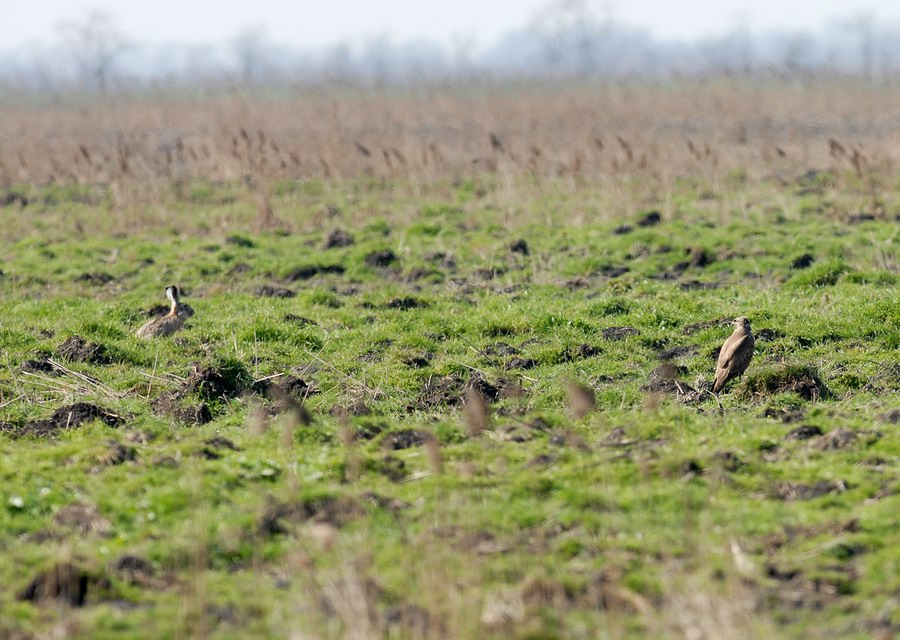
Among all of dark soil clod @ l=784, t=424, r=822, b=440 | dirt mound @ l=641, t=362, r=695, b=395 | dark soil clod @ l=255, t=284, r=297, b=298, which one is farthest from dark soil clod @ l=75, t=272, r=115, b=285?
dark soil clod @ l=784, t=424, r=822, b=440

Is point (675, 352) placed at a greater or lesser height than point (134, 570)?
lesser

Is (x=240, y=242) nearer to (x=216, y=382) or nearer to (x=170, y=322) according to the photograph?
(x=170, y=322)

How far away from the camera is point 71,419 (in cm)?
922

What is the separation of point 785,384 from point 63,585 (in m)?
5.98

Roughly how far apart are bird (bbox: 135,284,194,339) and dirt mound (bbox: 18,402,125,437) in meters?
2.39

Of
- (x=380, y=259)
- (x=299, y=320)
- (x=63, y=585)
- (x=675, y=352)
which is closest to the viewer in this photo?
(x=63, y=585)

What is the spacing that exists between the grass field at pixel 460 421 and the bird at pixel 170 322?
0.64ft

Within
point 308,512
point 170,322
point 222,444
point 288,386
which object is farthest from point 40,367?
point 308,512

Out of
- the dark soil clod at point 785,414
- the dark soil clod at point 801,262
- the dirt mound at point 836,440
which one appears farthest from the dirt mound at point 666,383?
the dark soil clod at point 801,262

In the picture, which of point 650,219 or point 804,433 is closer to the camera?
point 804,433

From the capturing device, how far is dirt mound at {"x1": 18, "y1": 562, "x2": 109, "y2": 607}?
5.89 m

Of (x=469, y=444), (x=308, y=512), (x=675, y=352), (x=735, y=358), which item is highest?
(x=735, y=358)

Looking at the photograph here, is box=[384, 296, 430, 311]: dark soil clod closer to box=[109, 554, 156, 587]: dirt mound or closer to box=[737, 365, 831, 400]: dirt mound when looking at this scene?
box=[737, 365, 831, 400]: dirt mound

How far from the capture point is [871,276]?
13195 mm
